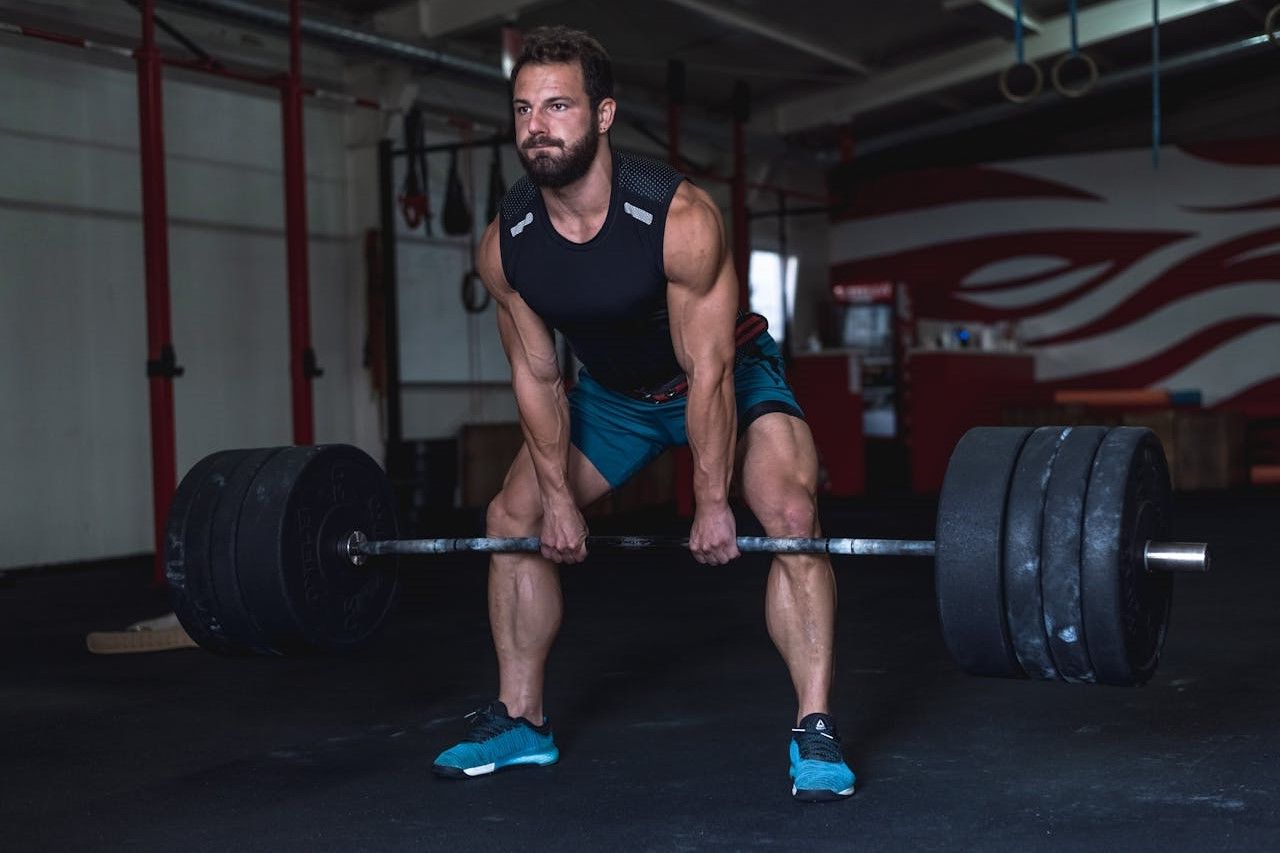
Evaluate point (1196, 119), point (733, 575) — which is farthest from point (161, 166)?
point (1196, 119)

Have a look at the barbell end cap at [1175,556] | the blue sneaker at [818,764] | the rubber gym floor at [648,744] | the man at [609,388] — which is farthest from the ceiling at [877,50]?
the barbell end cap at [1175,556]

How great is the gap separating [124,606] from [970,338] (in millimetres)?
5724

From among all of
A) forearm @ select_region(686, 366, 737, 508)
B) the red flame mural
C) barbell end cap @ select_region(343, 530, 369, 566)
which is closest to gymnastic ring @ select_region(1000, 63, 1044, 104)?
the red flame mural

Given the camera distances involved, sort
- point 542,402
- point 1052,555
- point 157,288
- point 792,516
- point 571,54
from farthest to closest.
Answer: point 157,288 → point 542,402 → point 792,516 → point 571,54 → point 1052,555

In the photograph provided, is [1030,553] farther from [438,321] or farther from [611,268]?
[438,321]

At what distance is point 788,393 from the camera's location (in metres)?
2.22

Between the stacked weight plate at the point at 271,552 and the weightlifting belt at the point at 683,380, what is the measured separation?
505 mm

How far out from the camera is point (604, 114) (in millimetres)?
1996

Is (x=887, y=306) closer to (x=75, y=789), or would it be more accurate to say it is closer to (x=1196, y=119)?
(x=1196, y=119)

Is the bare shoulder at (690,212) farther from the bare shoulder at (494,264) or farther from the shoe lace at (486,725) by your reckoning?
the shoe lace at (486,725)

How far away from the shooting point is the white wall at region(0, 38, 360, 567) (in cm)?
509

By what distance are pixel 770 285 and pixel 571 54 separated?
24.9 ft

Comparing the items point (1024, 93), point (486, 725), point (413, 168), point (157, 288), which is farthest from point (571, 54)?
point (1024, 93)

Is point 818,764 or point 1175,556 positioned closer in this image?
point 1175,556
